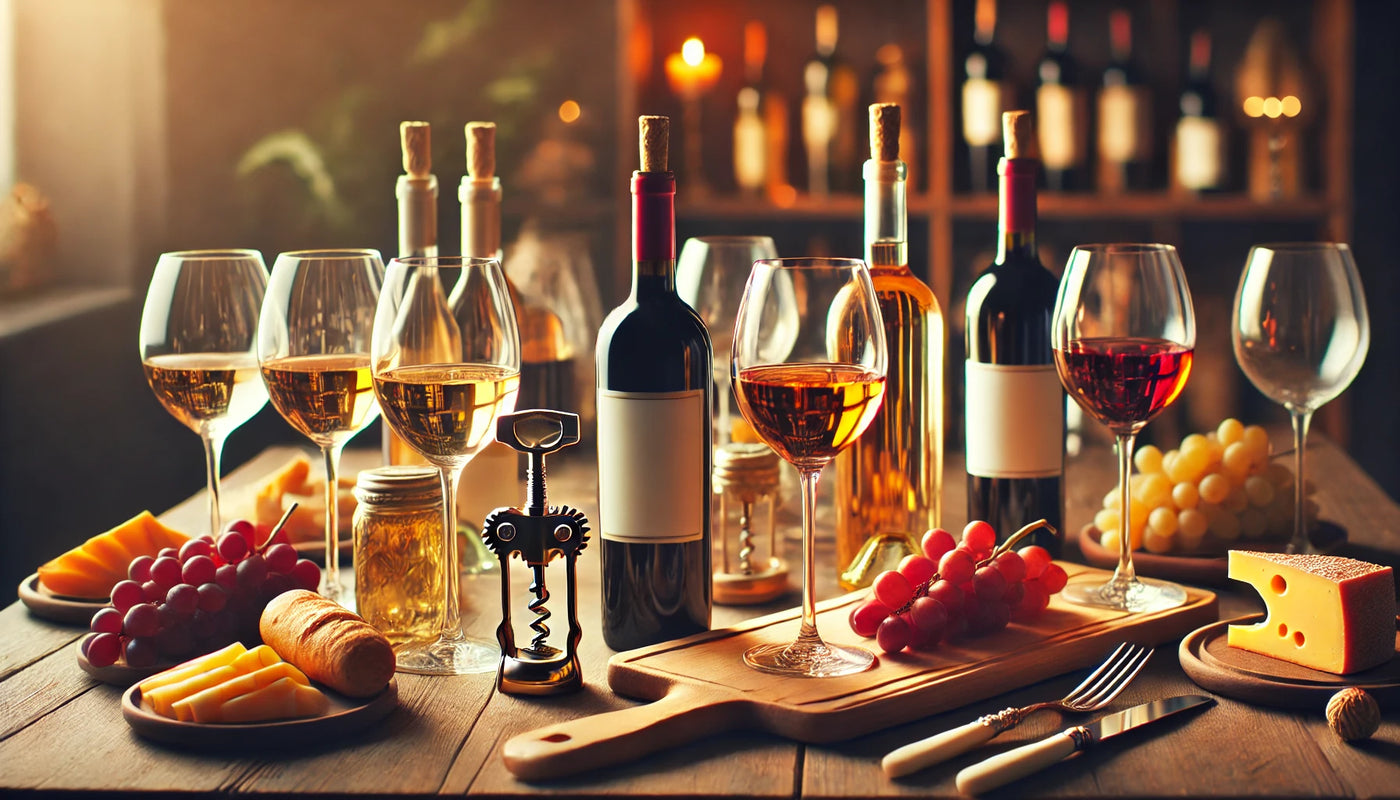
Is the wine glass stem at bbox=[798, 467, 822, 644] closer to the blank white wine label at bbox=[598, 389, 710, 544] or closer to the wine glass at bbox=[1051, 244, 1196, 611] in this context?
the blank white wine label at bbox=[598, 389, 710, 544]

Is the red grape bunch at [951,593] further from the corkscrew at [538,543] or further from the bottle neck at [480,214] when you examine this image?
the bottle neck at [480,214]

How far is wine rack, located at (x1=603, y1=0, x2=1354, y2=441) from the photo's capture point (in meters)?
2.81

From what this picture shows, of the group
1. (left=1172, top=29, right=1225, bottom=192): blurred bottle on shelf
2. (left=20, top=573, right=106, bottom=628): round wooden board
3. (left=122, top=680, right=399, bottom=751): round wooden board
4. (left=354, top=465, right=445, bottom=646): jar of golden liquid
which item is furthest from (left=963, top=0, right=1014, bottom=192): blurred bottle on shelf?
(left=122, top=680, right=399, bottom=751): round wooden board

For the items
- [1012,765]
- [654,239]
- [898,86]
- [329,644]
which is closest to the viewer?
[1012,765]

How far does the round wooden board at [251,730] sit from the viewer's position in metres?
0.80

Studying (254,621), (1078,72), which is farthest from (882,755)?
(1078,72)

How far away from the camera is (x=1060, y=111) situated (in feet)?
9.04

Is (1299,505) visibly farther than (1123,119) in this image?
No

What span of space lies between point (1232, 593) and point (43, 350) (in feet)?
7.35

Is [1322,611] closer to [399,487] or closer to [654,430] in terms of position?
[654,430]

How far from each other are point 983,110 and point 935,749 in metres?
2.21

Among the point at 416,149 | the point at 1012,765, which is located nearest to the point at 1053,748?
the point at 1012,765

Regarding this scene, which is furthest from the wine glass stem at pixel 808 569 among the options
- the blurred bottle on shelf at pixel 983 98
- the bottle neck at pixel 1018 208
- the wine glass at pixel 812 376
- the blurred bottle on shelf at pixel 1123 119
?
the blurred bottle on shelf at pixel 1123 119

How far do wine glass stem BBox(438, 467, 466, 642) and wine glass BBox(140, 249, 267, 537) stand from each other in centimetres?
26
